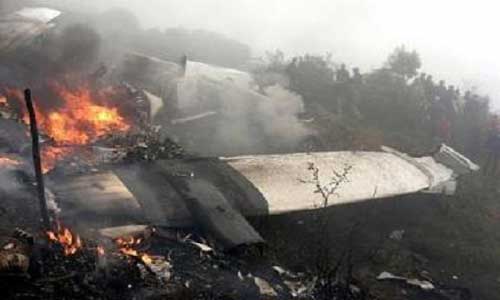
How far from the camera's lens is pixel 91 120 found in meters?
12.4

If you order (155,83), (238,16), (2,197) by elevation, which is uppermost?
(238,16)

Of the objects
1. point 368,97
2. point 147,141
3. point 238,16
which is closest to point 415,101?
point 368,97

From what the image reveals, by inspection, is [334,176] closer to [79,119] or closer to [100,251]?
[79,119]

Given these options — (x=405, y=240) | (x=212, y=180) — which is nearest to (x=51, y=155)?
(x=212, y=180)

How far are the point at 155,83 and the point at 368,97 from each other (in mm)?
7528

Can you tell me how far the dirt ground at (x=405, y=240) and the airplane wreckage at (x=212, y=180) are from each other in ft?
1.40

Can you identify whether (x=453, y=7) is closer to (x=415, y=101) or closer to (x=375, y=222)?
(x=415, y=101)

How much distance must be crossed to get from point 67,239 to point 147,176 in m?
2.19

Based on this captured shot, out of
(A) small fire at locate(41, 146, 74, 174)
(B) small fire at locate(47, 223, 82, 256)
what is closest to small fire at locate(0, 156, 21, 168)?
(A) small fire at locate(41, 146, 74, 174)

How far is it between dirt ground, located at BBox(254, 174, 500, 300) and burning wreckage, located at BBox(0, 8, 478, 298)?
17.7 inches

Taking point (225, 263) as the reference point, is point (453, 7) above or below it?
above

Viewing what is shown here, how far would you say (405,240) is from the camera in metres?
12.0

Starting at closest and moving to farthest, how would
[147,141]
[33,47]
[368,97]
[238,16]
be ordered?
[147,141] < [33,47] < [368,97] < [238,16]

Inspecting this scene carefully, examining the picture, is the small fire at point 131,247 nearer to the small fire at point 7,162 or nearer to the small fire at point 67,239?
the small fire at point 67,239
